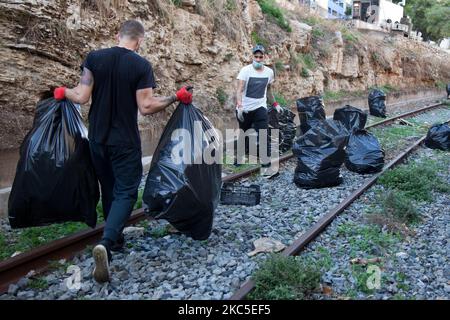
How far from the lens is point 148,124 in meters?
7.73

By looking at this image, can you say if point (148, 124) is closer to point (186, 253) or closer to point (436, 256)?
point (186, 253)

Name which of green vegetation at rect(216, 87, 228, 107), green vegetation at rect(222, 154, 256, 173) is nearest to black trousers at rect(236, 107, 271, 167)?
green vegetation at rect(222, 154, 256, 173)

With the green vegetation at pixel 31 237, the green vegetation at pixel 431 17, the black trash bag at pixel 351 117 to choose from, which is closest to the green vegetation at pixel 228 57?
the black trash bag at pixel 351 117

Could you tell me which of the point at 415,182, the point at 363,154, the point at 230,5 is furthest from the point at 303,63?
the point at 415,182

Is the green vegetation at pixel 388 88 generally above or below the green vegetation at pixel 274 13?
below

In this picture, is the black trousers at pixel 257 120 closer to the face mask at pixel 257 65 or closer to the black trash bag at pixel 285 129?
the face mask at pixel 257 65

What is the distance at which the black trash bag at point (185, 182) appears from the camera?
3.57 m

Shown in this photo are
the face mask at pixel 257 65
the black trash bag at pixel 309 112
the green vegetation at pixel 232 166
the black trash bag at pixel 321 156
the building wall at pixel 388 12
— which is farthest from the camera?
the building wall at pixel 388 12

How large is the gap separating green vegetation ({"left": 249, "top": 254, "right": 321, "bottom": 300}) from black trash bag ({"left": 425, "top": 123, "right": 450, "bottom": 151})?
23.6 feet

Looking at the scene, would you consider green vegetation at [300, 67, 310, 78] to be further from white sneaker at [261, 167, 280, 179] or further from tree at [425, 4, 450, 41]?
tree at [425, 4, 450, 41]

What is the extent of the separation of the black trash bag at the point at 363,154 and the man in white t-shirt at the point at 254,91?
1.56 m

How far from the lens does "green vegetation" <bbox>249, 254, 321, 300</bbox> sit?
3.05 meters
